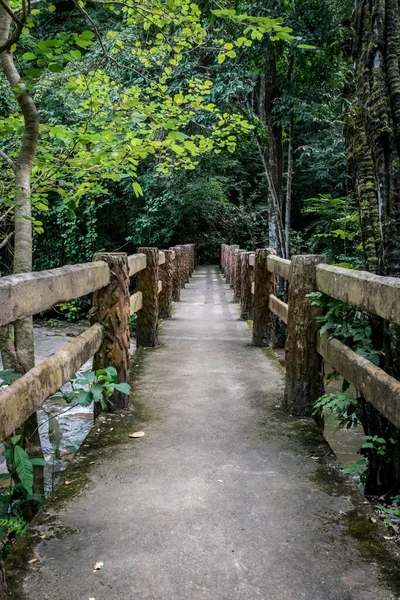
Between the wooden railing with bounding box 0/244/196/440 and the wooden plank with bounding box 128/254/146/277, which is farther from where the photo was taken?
the wooden plank with bounding box 128/254/146/277

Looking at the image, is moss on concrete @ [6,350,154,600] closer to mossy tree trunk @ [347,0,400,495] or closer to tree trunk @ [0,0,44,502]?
tree trunk @ [0,0,44,502]

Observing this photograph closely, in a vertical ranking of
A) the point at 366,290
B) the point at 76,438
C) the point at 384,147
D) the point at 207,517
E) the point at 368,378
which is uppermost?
the point at 384,147

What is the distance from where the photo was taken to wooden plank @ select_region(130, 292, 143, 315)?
4499 mm

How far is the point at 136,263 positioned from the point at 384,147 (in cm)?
247

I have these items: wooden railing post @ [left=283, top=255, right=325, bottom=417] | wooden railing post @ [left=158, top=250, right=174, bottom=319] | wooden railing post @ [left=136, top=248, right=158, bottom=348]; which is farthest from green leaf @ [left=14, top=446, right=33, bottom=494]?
wooden railing post @ [left=158, top=250, right=174, bottom=319]

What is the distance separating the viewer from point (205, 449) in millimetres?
2754

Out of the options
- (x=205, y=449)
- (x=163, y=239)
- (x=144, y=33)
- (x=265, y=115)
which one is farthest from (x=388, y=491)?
(x=163, y=239)

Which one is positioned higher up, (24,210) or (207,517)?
(24,210)

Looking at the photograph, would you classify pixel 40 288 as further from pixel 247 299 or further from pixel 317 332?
pixel 247 299

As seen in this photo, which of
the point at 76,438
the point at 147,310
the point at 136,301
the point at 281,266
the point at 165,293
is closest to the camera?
the point at 281,266

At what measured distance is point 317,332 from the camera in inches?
128

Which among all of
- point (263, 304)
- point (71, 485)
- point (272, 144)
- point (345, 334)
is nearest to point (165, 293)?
point (263, 304)

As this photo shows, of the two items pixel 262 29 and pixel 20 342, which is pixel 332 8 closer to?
pixel 262 29

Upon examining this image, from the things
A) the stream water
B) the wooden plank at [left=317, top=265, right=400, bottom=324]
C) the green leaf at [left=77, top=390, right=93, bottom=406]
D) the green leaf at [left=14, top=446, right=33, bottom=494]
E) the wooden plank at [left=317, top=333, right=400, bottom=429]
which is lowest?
the stream water
